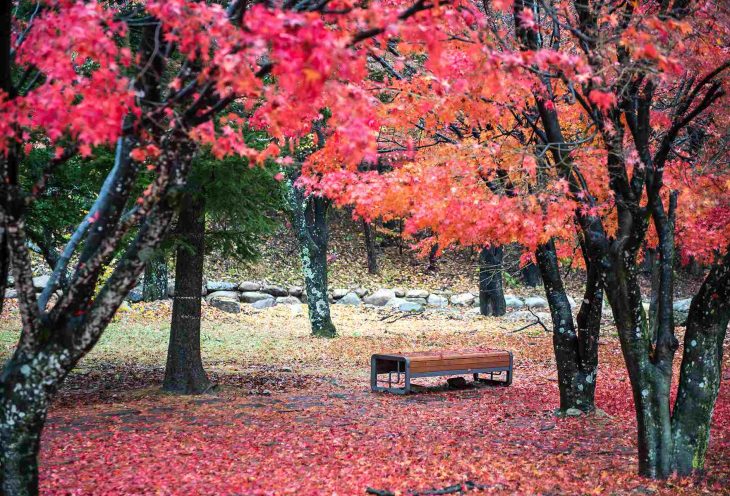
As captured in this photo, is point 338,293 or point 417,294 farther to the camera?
point 417,294

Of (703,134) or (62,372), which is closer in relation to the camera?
(62,372)

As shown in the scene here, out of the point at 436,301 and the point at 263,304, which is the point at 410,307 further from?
the point at 263,304

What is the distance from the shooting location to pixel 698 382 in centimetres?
646

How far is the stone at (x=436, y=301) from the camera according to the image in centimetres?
2769

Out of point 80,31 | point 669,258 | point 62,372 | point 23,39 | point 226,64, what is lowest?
point 62,372

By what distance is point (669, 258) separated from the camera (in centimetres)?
633

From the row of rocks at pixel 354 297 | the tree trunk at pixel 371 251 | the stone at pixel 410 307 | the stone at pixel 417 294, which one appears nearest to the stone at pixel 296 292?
the row of rocks at pixel 354 297

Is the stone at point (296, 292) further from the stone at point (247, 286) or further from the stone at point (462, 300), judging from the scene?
the stone at point (462, 300)

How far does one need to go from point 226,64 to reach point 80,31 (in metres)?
1.08

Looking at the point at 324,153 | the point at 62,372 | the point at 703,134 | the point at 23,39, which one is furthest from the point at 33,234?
the point at 703,134

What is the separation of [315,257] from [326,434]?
1050 centimetres

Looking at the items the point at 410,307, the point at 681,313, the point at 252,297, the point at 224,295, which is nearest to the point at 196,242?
the point at 224,295

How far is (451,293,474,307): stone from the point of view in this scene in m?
28.1

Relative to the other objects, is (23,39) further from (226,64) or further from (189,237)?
(189,237)
